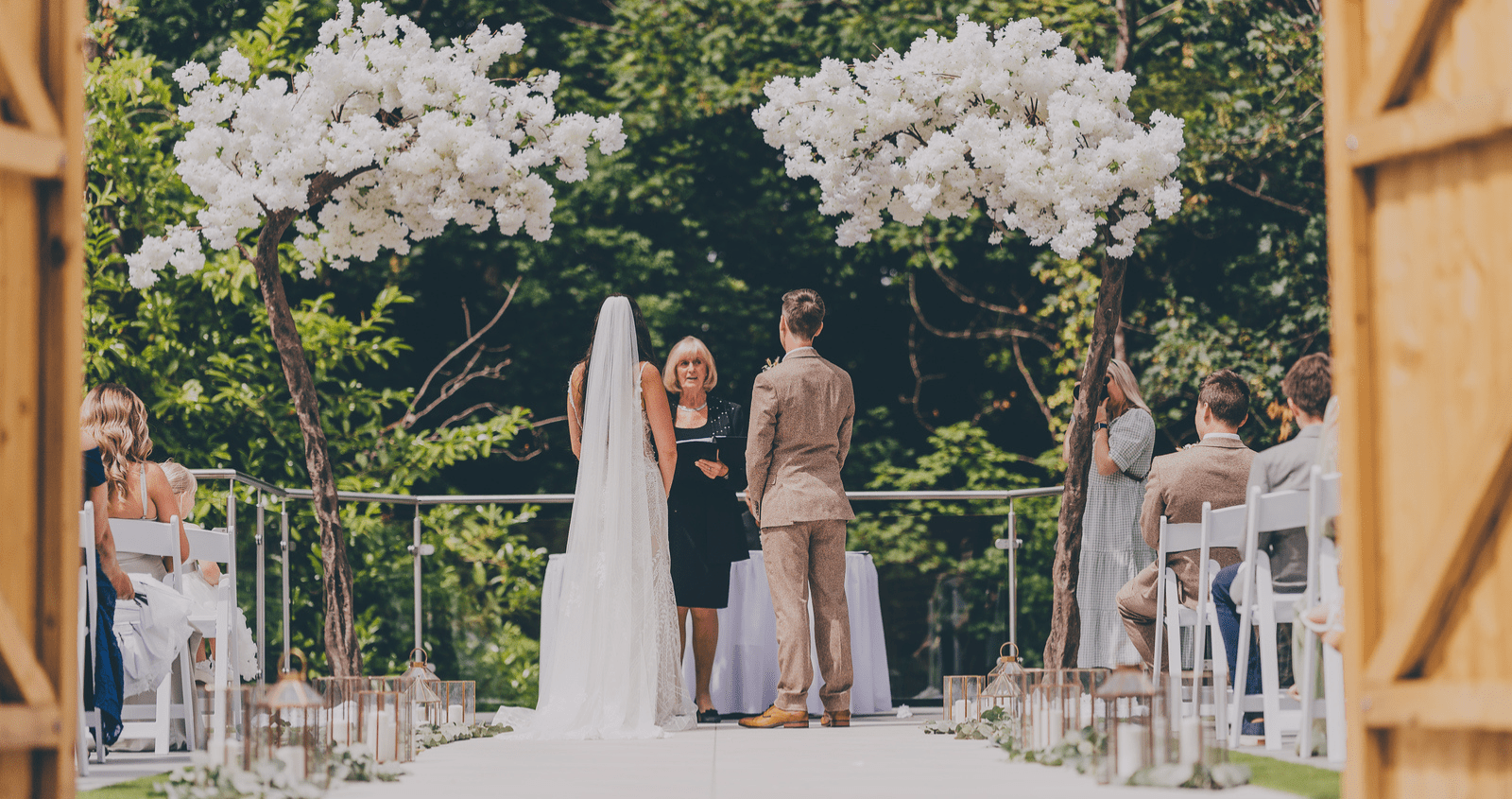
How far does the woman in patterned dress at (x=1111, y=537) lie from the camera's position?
7281mm

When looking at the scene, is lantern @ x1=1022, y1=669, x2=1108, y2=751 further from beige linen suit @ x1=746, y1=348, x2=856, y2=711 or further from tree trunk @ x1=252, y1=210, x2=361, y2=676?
tree trunk @ x1=252, y1=210, x2=361, y2=676

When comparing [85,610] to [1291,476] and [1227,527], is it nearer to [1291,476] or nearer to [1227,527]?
[1227,527]

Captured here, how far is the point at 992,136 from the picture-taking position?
6.92 m

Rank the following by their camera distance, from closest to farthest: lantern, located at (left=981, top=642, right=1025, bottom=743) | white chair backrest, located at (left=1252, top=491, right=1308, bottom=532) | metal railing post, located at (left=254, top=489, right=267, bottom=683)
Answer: white chair backrest, located at (left=1252, top=491, right=1308, bottom=532), lantern, located at (left=981, top=642, right=1025, bottom=743), metal railing post, located at (left=254, top=489, right=267, bottom=683)

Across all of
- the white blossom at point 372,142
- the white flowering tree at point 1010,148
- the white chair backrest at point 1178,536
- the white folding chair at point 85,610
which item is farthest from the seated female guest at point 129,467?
the white chair backrest at point 1178,536

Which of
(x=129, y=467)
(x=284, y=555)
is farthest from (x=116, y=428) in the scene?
(x=284, y=555)

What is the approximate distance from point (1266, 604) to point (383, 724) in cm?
289

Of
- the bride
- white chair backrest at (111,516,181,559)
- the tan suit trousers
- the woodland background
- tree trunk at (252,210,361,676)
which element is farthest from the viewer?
the woodland background

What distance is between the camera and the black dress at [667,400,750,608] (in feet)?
23.4

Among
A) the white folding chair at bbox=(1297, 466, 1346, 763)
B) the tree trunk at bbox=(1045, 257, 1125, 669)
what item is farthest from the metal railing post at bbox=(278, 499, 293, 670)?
the white folding chair at bbox=(1297, 466, 1346, 763)

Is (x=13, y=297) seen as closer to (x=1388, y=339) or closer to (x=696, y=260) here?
(x=1388, y=339)

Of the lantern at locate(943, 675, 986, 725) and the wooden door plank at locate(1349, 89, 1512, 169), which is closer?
the wooden door plank at locate(1349, 89, 1512, 169)

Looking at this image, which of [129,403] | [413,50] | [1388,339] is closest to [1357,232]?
[1388,339]

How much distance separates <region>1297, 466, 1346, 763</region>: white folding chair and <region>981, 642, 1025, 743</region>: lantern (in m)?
0.89
